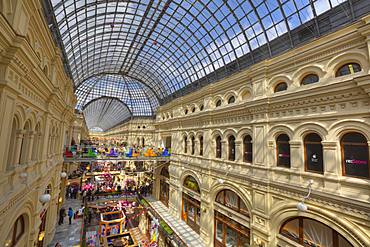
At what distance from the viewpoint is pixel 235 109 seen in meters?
13.2

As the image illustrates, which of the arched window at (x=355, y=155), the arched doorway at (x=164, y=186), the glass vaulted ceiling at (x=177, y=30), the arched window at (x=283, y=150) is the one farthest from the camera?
the arched doorway at (x=164, y=186)

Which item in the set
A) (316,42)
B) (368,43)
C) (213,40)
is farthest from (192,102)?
(368,43)

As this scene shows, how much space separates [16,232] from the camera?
7.20 meters

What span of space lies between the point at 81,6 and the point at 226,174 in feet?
59.3

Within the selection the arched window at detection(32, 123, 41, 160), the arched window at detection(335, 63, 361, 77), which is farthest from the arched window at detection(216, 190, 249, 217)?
the arched window at detection(32, 123, 41, 160)

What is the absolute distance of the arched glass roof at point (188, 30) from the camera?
11086 millimetres

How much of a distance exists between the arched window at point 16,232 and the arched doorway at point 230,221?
449 inches

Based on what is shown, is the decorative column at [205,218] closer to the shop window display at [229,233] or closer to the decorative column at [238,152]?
the shop window display at [229,233]

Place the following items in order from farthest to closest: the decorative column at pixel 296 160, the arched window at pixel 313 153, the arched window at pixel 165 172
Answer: the arched window at pixel 165 172 < the decorative column at pixel 296 160 < the arched window at pixel 313 153

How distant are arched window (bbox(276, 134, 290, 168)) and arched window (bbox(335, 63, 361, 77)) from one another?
3.72 m

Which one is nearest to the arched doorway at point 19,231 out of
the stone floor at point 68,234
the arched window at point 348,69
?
the stone floor at point 68,234

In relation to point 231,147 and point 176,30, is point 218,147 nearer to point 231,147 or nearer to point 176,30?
point 231,147

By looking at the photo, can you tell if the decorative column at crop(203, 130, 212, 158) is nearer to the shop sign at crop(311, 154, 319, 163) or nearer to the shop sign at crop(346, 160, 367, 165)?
the shop sign at crop(311, 154, 319, 163)

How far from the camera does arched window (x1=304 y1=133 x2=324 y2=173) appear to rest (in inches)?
344
